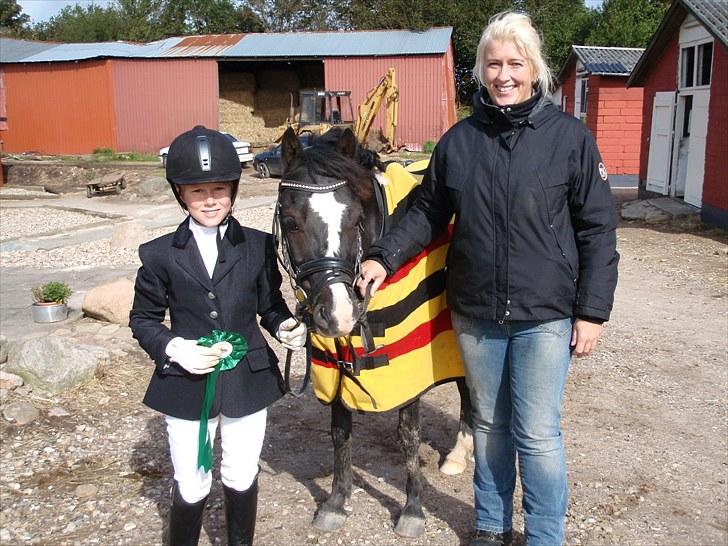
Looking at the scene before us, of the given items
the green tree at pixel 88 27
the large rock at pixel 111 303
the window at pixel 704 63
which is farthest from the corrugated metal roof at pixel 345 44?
the green tree at pixel 88 27

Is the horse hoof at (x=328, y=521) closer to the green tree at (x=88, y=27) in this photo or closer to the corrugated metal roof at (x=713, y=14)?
the corrugated metal roof at (x=713, y=14)

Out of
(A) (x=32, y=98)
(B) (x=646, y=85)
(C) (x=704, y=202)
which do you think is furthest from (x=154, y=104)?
(C) (x=704, y=202)

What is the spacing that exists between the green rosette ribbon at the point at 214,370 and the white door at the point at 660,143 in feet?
42.8

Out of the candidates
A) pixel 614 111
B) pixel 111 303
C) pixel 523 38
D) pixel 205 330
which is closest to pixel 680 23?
pixel 614 111

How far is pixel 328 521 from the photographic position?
3.00m

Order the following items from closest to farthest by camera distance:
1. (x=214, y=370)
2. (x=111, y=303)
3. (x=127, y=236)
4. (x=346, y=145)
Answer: (x=214, y=370) < (x=346, y=145) < (x=111, y=303) < (x=127, y=236)

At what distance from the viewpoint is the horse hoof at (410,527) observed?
294 cm

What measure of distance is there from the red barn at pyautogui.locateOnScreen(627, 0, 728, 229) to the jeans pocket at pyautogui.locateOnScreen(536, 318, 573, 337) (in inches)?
377

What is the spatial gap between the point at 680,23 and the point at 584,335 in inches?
504

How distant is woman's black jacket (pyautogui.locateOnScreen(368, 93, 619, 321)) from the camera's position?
2240 mm

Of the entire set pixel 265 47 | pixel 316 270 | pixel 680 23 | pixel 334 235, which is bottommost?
pixel 316 270

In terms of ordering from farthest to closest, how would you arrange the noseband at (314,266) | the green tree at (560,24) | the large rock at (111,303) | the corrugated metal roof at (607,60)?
the green tree at (560,24) → the corrugated metal roof at (607,60) → the large rock at (111,303) → the noseband at (314,266)

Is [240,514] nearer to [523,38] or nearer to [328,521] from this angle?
[328,521]

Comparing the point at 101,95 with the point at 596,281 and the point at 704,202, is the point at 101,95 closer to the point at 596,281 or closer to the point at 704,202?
the point at 704,202
